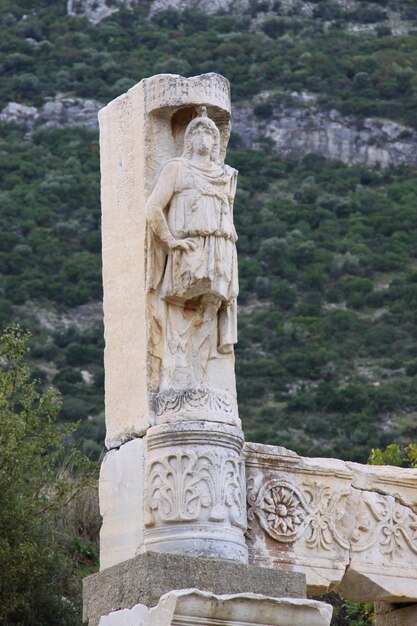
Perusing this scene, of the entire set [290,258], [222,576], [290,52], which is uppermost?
[290,52]

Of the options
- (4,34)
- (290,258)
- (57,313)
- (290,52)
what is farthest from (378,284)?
(4,34)

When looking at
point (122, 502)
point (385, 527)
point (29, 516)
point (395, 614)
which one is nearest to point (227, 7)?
point (29, 516)

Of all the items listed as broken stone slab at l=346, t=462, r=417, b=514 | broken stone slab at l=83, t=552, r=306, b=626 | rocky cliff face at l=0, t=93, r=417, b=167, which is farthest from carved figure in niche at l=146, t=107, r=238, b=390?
rocky cliff face at l=0, t=93, r=417, b=167

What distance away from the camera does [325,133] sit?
40.9 meters

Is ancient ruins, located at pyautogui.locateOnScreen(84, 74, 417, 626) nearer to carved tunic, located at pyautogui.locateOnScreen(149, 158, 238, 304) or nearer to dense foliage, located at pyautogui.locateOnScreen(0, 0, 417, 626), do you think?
carved tunic, located at pyautogui.locateOnScreen(149, 158, 238, 304)

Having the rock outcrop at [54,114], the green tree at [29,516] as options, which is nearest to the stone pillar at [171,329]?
the green tree at [29,516]

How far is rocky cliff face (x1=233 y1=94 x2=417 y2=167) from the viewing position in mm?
39719

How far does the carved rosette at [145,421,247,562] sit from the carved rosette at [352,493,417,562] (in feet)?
4.43

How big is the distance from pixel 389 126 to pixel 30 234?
33.9 feet

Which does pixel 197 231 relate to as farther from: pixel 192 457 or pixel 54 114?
pixel 54 114

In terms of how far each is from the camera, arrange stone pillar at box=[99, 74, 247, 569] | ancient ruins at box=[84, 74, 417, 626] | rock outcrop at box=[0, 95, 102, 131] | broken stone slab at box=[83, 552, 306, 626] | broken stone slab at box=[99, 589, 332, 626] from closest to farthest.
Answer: broken stone slab at box=[99, 589, 332, 626], broken stone slab at box=[83, 552, 306, 626], ancient ruins at box=[84, 74, 417, 626], stone pillar at box=[99, 74, 247, 569], rock outcrop at box=[0, 95, 102, 131]

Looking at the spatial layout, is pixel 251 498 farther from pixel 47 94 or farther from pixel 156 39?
pixel 156 39

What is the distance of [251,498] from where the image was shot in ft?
32.5

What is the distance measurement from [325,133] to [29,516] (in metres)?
26.6
